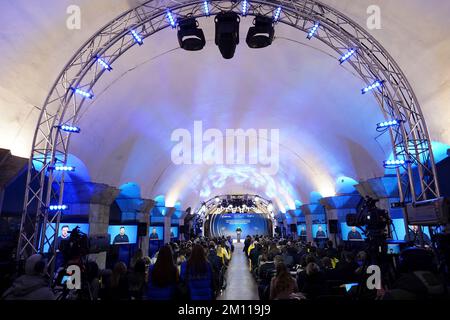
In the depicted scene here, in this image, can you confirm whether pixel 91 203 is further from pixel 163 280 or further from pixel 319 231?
pixel 319 231

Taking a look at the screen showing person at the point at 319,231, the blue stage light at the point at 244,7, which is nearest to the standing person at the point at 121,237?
the blue stage light at the point at 244,7

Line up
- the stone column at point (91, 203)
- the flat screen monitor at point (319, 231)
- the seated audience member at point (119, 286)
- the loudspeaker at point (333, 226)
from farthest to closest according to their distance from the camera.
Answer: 1. the flat screen monitor at point (319, 231)
2. the loudspeaker at point (333, 226)
3. the stone column at point (91, 203)
4. the seated audience member at point (119, 286)

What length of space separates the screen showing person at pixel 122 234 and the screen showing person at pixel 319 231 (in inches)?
489

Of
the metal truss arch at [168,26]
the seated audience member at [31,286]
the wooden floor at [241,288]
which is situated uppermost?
the metal truss arch at [168,26]

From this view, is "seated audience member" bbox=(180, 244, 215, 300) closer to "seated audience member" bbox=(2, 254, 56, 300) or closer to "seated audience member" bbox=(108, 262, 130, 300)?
"seated audience member" bbox=(108, 262, 130, 300)

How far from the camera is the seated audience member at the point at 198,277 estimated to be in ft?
15.3

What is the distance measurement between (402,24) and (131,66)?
25.1 ft

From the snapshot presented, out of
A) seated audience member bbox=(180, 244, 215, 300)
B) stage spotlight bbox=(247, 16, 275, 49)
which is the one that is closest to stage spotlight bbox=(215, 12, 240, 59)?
stage spotlight bbox=(247, 16, 275, 49)

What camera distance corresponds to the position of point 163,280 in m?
4.13

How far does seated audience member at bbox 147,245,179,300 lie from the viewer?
4121 millimetres

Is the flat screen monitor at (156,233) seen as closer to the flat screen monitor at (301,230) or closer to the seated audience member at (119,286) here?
the flat screen monitor at (301,230)

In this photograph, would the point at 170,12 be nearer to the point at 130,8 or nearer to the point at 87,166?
the point at 130,8

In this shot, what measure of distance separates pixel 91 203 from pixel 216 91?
6942mm
